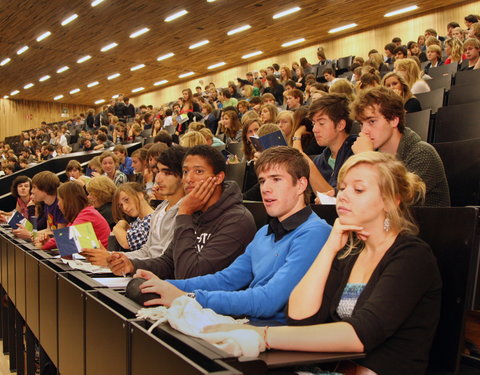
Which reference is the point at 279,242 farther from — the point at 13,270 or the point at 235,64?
the point at 235,64

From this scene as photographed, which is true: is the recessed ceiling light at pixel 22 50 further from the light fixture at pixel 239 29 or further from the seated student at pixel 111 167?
the seated student at pixel 111 167

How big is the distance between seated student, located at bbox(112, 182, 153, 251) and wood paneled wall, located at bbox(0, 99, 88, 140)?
1990cm

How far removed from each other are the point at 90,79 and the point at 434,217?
1648cm

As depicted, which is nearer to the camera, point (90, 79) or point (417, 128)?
point (417, 128)

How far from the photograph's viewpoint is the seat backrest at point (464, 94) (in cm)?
385

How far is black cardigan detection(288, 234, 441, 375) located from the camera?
1233 mm

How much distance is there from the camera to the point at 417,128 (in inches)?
126

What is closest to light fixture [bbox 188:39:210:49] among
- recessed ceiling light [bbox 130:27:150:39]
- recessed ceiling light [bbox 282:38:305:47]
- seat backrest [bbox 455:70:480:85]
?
recessed ceiling light [bbox 130:27:150:39]

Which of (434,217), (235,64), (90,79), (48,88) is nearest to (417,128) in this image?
(434,217)

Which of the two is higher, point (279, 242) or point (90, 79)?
point (90, 79)

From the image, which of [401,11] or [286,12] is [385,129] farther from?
[401,11]

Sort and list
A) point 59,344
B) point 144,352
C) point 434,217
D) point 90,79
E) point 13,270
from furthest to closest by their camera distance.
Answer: point 90,79 < point 13,270 < point 59,344 < point 434,217 < point 144,352

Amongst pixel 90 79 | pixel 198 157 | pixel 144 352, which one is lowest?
pixel 144 352

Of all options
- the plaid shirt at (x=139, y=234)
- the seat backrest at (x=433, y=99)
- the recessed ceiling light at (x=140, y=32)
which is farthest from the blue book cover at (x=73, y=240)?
the recessed ceiling light at (x=140, y=32)
